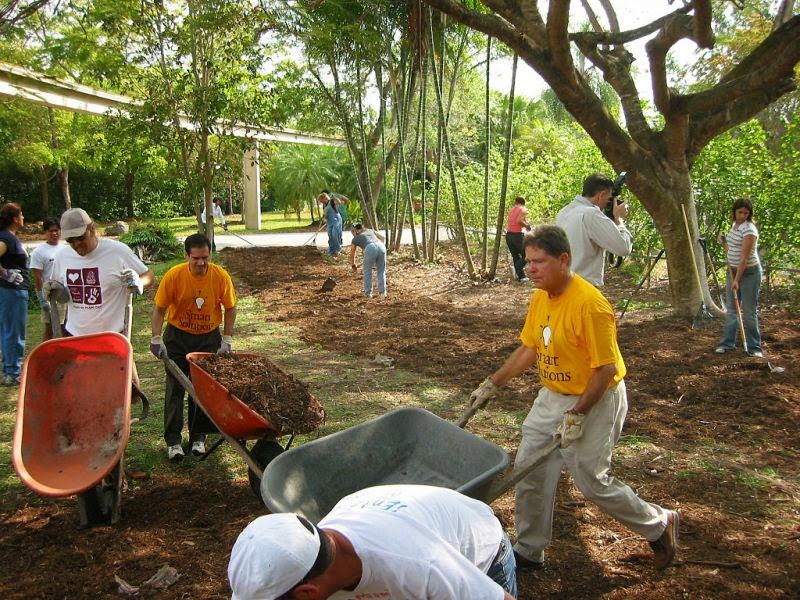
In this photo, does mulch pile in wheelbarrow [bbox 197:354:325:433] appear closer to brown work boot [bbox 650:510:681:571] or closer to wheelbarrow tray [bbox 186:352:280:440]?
wheelbarrow tray [bbox 186:352:280:440]

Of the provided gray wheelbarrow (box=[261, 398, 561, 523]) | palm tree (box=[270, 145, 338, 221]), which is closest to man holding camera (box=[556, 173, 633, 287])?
gray wheelbarrow (box=[261, 398, 561, 523])

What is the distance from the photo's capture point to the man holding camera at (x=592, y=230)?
15.9 ft

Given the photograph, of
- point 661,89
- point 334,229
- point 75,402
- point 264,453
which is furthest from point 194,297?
point 334,229

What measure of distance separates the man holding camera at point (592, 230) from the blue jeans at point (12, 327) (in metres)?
5.29

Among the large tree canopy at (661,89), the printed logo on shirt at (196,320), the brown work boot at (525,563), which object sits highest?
the large tree canopy at (661,89)

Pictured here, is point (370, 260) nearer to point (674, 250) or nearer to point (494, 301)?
point (494, 301)

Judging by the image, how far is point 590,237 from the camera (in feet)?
16.2

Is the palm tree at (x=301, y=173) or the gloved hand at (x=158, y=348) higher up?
the palm tree at (x=301, y=173)

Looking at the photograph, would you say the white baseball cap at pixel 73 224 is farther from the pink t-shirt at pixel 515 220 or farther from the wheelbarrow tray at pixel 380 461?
the pink t-shirt at pixel 515 220

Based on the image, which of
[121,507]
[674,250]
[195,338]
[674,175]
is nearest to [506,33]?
[674,175]

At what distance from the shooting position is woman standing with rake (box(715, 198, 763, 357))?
22.3 feet

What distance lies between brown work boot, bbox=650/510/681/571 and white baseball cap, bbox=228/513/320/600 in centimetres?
229

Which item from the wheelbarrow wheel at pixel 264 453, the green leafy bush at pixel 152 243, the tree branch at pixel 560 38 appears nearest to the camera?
the wheelbarrow wheel at pixel 264 453

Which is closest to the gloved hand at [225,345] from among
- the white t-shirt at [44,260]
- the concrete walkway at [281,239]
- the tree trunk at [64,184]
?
the white t-shirt at [44,260]
